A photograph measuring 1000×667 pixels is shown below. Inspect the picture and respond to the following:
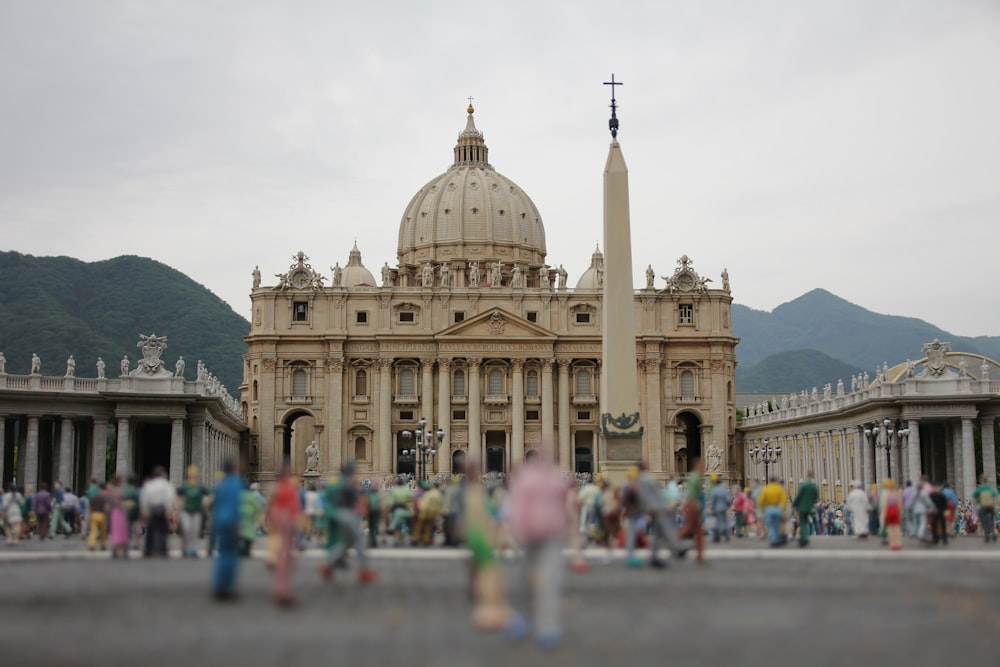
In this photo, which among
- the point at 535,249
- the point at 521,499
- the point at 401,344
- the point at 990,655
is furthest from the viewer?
Result: the point at 535,249

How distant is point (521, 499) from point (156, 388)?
51094 mm

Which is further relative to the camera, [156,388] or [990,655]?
[156,388]

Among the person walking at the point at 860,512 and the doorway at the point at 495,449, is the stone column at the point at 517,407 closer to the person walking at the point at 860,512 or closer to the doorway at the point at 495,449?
the doorway at the point at 495,449

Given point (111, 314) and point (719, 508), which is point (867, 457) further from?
point (111, 314)

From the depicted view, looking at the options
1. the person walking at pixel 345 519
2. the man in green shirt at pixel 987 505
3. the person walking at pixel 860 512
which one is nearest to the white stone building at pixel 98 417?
the person walking at pixel 860 512

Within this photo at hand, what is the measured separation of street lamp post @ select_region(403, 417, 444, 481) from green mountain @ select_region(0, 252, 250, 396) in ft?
106

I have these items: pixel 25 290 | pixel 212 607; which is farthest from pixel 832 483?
pixel 25 290

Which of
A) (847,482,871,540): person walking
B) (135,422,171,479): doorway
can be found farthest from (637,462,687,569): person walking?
(135,422,171,479): doorway

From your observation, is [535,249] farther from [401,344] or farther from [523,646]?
[523,646]

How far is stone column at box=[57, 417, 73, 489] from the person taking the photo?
56447mm

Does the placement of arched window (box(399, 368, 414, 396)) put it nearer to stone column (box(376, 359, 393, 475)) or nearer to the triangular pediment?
stone column (box(376, 359, 393, 475))

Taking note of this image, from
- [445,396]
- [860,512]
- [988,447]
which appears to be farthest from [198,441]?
[860,512]

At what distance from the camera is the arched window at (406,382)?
89.8 meters

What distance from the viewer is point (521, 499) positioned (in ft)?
41.2
